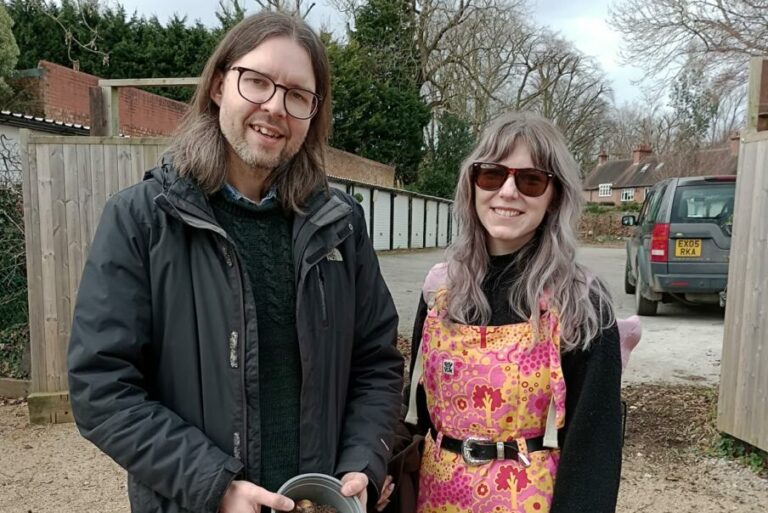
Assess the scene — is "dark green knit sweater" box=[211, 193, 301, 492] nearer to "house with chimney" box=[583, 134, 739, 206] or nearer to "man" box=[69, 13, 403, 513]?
"man" box=[69, 13, 403, 513]

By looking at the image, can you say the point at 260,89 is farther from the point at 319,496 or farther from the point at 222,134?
the point at 319,496

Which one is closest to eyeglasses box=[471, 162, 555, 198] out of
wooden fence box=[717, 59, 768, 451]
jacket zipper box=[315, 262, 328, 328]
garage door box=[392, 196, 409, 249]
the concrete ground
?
jacket zipper box=[315, 262, 328, 328]

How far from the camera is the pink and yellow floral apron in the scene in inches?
69.8

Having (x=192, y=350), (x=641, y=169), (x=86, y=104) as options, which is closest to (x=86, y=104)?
(x=86, y=104)

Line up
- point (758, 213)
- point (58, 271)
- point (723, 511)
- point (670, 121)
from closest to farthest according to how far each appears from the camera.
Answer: point (723, 511) → point (758, 213) → point (58, 271) → point (670, 121)

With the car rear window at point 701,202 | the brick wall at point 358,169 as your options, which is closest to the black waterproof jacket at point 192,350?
the car rear window at point 701,202

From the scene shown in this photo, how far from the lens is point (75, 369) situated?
138cm

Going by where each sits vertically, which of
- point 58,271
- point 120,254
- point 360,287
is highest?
point 120,254

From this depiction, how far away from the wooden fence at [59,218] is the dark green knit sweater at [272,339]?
3.29 meters

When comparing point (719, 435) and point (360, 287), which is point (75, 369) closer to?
point (360, 287)

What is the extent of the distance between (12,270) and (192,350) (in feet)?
17.8

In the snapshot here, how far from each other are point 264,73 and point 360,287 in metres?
0.65

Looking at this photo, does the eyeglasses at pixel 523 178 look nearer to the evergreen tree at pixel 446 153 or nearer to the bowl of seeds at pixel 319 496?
the bowl of seeds at pixel 319 496

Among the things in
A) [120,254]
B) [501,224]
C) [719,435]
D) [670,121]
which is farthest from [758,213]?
[670,121]
